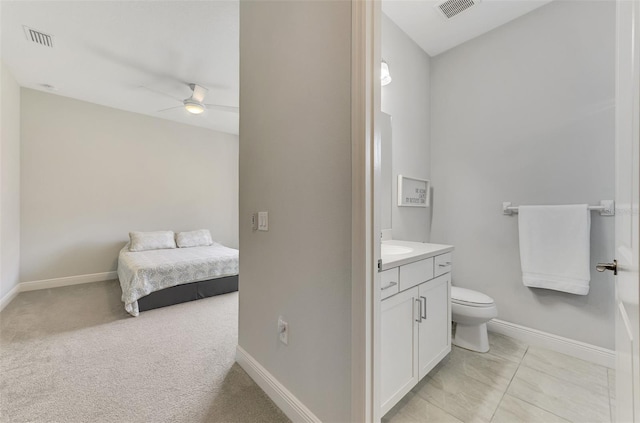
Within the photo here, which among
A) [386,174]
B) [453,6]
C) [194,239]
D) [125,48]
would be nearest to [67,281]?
→ [194,239]

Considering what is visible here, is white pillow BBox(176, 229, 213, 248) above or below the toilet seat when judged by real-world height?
above

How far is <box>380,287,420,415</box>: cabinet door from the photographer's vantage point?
47.7 inches

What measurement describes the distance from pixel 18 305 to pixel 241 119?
3.47m

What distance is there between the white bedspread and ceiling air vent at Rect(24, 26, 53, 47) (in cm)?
232

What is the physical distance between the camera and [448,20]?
87.6 inches

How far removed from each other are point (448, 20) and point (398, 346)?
270 cm

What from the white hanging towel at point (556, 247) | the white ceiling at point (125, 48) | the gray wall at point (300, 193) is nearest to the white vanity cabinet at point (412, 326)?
the gray wall at point (300, 193)

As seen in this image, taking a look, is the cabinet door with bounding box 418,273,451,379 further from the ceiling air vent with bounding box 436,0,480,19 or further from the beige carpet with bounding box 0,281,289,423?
the ceiling air vent with bounding box 436,0,480,19

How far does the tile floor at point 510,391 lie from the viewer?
4.42ft

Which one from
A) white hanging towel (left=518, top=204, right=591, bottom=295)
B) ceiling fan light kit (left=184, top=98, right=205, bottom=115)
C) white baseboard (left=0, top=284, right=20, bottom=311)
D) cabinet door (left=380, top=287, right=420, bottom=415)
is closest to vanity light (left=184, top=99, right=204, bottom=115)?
ceiling fan light kit (left=184, top=98, right=205, bottom=115)

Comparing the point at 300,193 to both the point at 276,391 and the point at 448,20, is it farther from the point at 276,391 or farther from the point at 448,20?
the point at 448,20

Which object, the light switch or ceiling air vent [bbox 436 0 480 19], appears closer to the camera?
the light switch

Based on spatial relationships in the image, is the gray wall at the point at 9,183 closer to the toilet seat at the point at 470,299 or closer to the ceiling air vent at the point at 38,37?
the ceiling air vent at the point at 38,37

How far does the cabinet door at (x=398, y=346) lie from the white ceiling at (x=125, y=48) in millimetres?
2460
